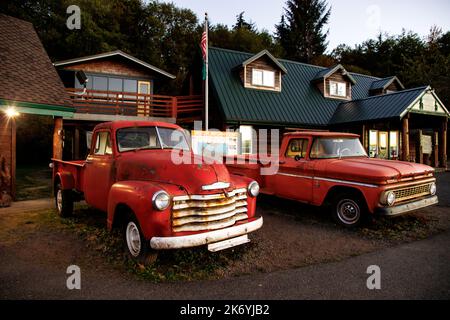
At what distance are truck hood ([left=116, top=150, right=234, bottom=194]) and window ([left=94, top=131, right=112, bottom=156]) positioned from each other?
2.36ft

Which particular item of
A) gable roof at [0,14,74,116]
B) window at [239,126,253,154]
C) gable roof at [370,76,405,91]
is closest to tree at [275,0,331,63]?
gable roof at [370,76,405,91]

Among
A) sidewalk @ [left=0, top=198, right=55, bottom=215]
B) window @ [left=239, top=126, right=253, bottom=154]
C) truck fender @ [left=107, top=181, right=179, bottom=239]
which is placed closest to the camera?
truck fender @ [left=107, top=181, right=179, bottom=239]

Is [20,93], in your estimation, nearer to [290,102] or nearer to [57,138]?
[57,138]

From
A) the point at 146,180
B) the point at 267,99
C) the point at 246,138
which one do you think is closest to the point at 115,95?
the point at 246,138

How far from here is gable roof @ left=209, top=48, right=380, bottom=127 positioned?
1512cm

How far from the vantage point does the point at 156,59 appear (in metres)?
33.8

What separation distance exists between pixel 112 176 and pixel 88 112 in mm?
13155

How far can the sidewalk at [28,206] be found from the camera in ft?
25.8

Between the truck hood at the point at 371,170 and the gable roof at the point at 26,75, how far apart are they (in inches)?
344

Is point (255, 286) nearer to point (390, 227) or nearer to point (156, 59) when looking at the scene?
point (390, 227)

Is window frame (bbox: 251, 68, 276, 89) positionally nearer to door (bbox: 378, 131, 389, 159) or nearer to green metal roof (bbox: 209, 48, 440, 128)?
green metal roof (bbox: 209, 48, 440, 128)

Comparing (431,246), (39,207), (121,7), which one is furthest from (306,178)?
(121,7)

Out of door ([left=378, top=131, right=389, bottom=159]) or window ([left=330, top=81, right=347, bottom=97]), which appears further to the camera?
window ([left=330, top=81, right=347, bottom=97])
